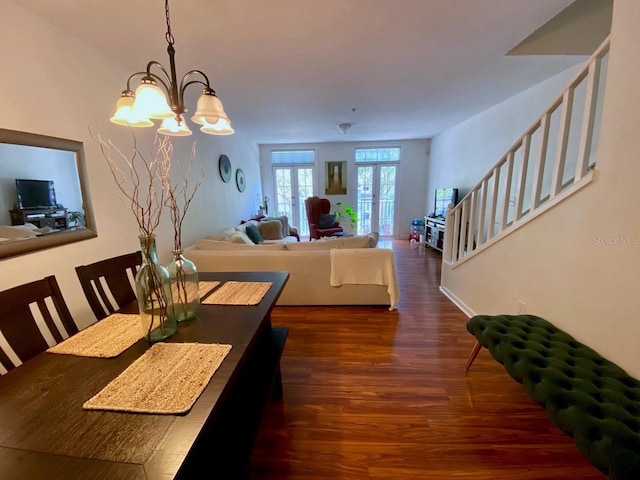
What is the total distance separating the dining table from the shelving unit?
457 cm

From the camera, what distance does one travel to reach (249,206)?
576 cm

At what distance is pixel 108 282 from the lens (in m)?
1.48

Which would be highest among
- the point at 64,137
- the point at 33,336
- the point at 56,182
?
the point at 64,137

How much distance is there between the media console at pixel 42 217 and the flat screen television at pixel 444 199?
5.11 metres

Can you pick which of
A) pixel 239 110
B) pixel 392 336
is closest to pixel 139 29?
pixel 239 110

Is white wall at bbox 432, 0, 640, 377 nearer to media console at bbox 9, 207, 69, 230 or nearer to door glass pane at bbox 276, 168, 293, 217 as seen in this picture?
media console at bbox 9, 207, 69, 230

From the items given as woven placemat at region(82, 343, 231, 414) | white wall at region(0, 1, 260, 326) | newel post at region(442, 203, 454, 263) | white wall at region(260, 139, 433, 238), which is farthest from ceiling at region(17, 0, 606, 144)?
white wall at region(260, 139, 433, 238)

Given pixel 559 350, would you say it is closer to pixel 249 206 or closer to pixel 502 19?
pixel 502 19

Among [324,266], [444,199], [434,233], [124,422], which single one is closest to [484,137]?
[444,199]

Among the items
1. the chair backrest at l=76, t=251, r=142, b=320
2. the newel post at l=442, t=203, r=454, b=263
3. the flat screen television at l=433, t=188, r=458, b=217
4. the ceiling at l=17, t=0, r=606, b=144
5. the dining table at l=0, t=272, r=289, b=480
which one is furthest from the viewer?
the flat screen television at l=433, t=188, r=458, b=217

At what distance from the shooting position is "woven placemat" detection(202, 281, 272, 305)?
1.40m

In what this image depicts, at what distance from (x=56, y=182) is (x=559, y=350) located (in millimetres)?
3160

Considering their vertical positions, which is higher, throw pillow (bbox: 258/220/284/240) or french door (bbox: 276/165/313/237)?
french door (bbox: 276/165/313/237)

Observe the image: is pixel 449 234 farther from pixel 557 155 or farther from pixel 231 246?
pixel 231 246
